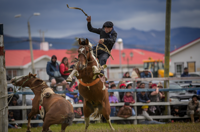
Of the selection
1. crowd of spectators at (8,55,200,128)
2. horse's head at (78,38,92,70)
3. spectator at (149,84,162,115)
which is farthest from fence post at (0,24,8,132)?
spectator at (149,84,162,115)

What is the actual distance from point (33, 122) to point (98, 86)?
15.2 ft

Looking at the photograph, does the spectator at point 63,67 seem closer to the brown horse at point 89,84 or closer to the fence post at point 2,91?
the brown horse at point 89,84

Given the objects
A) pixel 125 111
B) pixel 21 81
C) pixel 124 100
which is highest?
pixel 21 81

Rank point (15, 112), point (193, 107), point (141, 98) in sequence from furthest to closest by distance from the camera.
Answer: point (141, 98) < point (15, 112) < point (193, 107)

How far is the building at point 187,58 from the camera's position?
1633 inches

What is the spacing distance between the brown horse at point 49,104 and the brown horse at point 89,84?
74cm

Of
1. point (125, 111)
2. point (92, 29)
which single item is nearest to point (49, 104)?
point (92, 29)

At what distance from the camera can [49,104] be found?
8.05m

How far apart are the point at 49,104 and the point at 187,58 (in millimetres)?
38724

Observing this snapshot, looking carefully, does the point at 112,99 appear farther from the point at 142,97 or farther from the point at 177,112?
the point at 177,112

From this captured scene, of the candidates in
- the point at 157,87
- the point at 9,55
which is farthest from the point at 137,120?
the point at 9,55

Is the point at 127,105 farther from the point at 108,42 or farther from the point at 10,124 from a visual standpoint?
the point at 10,124

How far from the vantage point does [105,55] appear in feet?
26.2

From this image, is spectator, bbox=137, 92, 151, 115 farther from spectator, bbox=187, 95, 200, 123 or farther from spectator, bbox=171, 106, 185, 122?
spectator, bbox=187, 95, 200, 123
